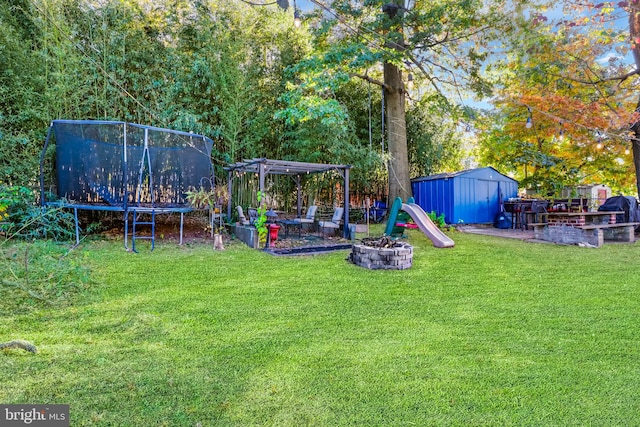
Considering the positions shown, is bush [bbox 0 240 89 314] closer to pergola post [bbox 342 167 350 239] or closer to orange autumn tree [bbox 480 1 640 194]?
pergola post [bbox 342 167 350 239]

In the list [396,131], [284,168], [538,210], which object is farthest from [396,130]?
[538,210]

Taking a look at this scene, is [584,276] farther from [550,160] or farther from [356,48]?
[550,160]

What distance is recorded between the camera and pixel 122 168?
6.39 m

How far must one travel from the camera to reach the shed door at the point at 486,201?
9.91 metres

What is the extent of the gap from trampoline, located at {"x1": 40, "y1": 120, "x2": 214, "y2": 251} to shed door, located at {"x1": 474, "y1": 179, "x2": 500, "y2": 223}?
7.30m

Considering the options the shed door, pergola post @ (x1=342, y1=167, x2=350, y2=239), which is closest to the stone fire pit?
pergola post @ (x1=342, y1=167, x2=350, y2=239)

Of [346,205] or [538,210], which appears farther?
[538,210]

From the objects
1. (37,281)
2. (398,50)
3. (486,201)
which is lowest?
(37,281)

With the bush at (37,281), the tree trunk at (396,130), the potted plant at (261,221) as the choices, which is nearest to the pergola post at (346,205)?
the potted plant at (261,221)

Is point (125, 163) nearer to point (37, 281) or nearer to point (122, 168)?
point (122, 168)

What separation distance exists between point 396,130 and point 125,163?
6514 mm

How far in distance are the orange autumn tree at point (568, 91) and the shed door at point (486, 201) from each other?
158 centimetres

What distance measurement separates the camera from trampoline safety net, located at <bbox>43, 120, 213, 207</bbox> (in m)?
5.93

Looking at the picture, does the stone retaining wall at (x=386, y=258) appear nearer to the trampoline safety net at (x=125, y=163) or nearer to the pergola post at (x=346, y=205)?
the pergola post at (x=346, y=205)
